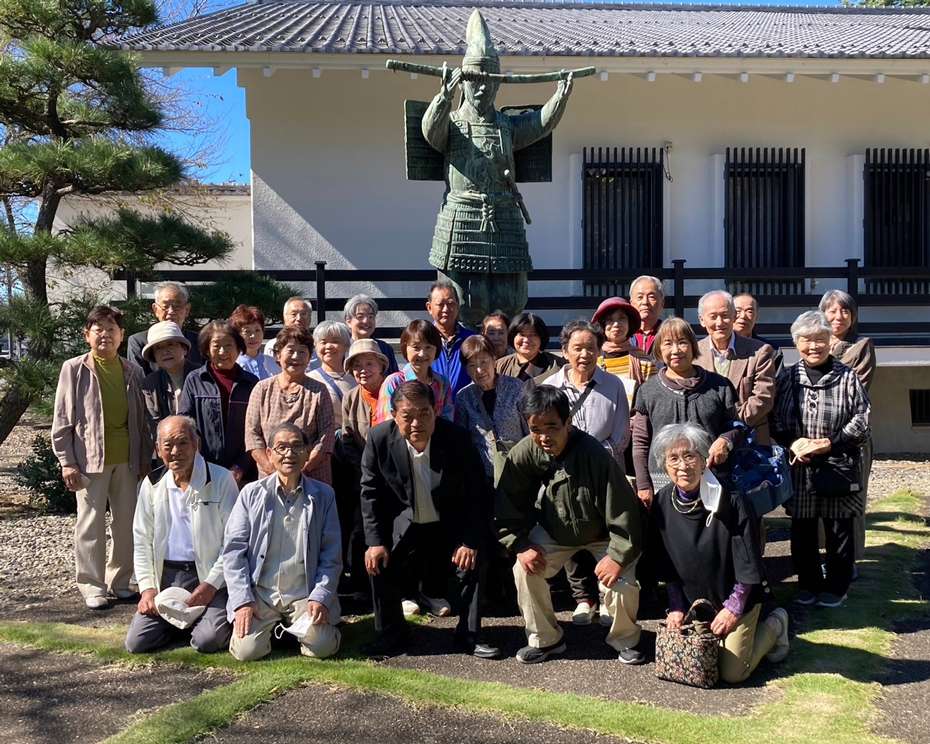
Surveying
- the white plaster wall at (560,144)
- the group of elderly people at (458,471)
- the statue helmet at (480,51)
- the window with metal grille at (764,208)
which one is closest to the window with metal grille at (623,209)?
the white plaster wall at (560,144)

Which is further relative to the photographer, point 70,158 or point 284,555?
point 70,158

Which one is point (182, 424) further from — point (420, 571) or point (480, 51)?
point (480, 51)

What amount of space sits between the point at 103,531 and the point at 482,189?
3.03 metres

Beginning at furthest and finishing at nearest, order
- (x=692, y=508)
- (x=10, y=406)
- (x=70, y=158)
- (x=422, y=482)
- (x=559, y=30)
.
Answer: (x=559, y=30)
(x=10, y=406)
(x=70, y=158)
(x=422, y=482)
(x=692, y=508)

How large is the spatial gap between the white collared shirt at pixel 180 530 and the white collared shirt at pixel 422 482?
1037mm

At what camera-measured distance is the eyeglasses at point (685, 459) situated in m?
3.70

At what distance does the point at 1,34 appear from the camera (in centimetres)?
682

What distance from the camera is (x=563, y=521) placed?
157 inches

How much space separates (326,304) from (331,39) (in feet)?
8.79

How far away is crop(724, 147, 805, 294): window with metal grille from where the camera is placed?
998 cm

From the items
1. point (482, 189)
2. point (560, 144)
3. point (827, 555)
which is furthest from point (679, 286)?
point (827, 555)

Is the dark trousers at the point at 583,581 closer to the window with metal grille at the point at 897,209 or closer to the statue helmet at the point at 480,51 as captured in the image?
the statue helmet at the point at 480,51

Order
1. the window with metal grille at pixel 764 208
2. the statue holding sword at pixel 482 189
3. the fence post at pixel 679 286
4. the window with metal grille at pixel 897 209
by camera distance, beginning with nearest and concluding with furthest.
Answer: the statue holding sword at pixel 482 189, the fence post at pixel 679 286, the window with metal grille at pixel 764 208, the window with metal grille at pixel 897 209

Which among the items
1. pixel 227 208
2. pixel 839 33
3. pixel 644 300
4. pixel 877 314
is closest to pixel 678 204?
pixel 877 314
